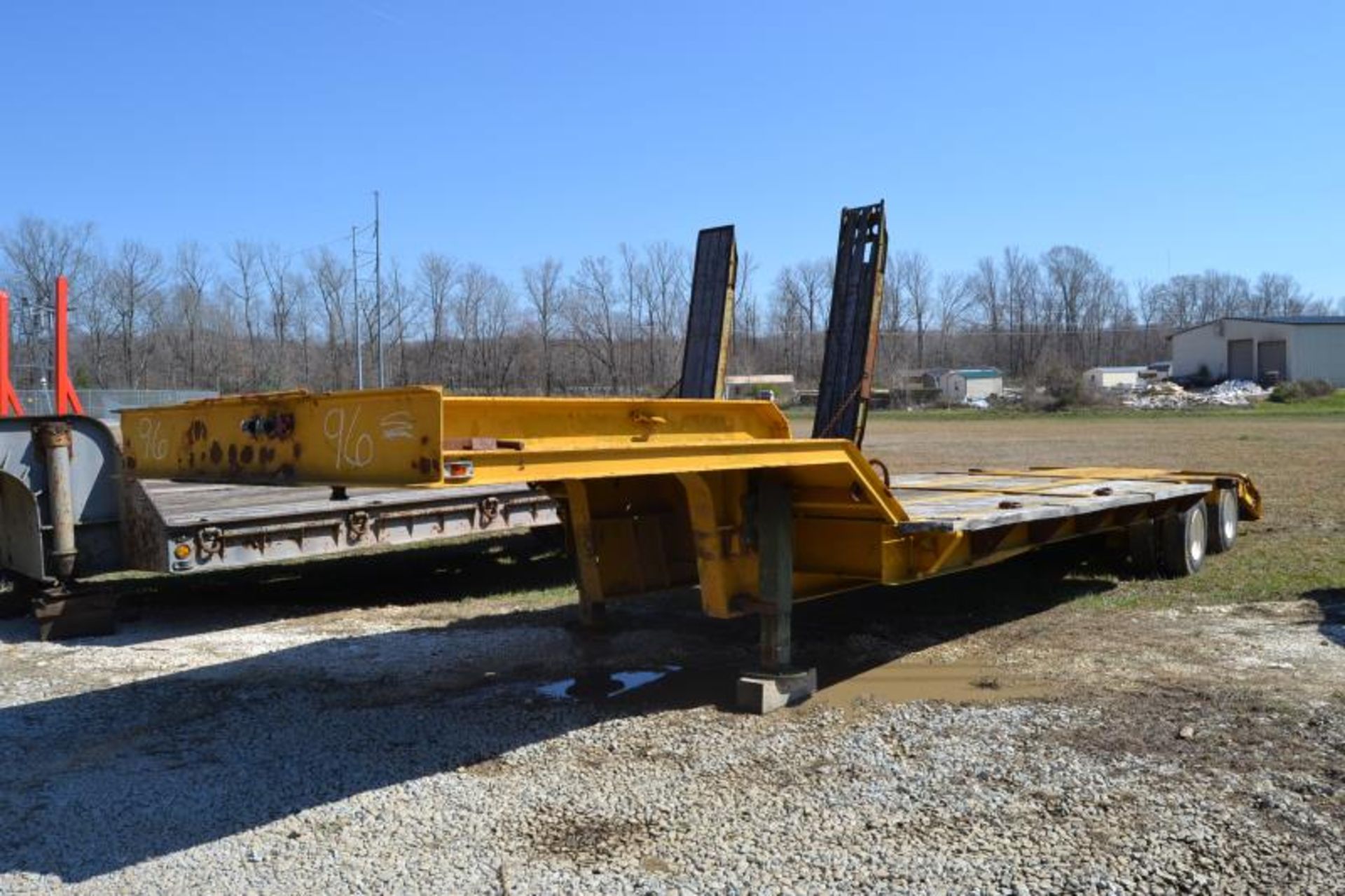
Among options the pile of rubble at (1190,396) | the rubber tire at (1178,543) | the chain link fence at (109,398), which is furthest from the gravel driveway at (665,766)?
the pile of rubble at (1190,396)

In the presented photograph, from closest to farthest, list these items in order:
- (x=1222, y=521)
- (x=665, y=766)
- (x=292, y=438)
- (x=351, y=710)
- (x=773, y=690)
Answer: (x=292, y=438) < (x=665, y=766) < (x=773, y=690) < (x=351, y=710) < (x=1222, y=521)

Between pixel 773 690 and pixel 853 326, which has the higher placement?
pixel 853 326

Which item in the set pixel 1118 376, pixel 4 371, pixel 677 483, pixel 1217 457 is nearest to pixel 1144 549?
pixel 677 483

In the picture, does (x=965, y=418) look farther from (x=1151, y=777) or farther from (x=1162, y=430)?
(x=1151, y=777)

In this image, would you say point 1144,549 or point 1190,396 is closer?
point 1144,549

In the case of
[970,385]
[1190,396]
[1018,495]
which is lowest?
[1018,495]

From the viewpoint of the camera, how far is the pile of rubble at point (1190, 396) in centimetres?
5694

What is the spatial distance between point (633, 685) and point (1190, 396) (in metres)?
60.6

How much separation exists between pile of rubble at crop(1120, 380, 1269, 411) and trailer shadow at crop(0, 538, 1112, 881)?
5152 cm

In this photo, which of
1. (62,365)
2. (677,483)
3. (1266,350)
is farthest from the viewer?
(1266,350)

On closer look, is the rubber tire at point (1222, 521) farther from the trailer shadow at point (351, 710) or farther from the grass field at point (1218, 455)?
the trailer shadow at point (351, 710)

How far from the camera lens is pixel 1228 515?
11125 mm

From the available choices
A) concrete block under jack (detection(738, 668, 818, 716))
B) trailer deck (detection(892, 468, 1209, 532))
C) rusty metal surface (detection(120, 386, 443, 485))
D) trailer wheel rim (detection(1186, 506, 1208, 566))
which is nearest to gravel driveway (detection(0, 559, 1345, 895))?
concrete block under jack (detection(738, 668, 818, 716))

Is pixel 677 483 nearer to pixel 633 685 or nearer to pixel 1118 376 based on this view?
pixel 633 685
